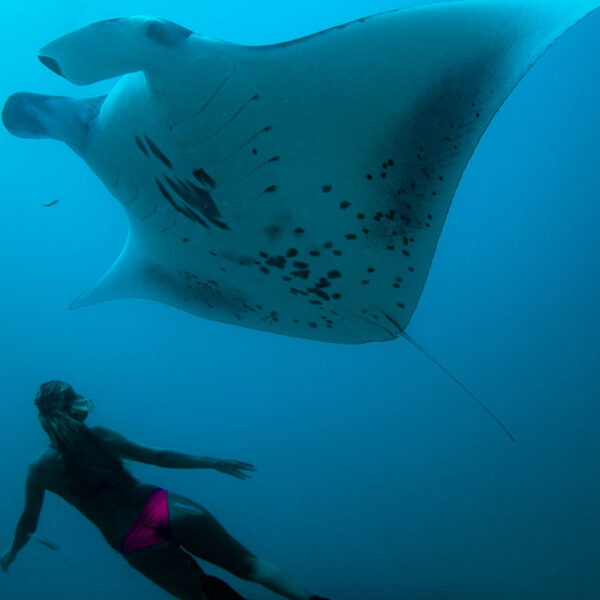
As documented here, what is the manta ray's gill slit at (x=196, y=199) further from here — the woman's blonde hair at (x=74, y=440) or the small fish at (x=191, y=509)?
the small fish at (x=191, y=509)

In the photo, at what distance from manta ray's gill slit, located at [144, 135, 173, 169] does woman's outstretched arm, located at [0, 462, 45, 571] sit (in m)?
1.69

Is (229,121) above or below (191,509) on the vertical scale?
above

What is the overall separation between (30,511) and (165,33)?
7.60 ft

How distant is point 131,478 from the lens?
7.75 feet

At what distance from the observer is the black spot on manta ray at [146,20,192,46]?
1.27m

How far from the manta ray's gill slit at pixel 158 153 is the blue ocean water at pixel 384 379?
415 cm

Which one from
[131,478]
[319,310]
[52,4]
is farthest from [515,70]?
[52,4]

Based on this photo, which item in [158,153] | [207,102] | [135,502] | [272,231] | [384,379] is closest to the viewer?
[207,102]

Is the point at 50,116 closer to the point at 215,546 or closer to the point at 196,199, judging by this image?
the point at 196,199

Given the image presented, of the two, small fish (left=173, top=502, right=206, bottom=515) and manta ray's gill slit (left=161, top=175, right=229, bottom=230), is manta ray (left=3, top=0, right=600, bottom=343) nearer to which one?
manta ray's gill slit (left=161, top=175, right=229, bottom=230)

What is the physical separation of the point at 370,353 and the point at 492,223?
2.78 meters

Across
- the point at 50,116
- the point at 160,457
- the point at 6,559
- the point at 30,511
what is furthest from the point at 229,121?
the point at 6,559

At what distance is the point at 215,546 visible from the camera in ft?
7.16

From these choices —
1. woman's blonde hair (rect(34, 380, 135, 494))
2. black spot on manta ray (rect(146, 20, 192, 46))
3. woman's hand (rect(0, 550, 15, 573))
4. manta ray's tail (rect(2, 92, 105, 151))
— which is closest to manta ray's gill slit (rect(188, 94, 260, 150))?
black spot on manta ray (rect(146, 20, 192, 46))
